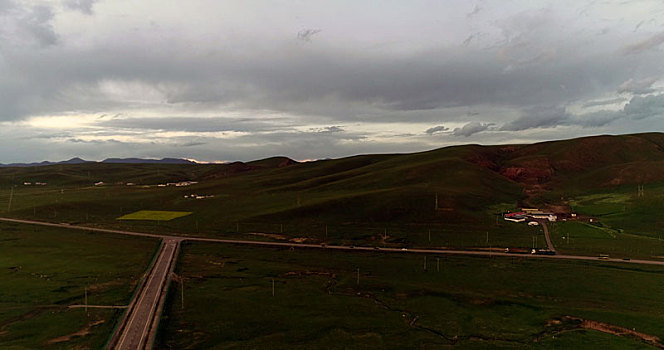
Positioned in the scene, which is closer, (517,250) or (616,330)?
(616,330)

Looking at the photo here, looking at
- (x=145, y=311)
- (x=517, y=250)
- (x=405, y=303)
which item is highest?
(x=517, y=250)

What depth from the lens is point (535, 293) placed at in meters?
102

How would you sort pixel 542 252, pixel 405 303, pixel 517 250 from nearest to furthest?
pixel 405 303, pixel 542 252, pixel 517 250

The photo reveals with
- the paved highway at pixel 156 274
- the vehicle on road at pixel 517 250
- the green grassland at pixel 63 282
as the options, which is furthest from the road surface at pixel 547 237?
the green grassland at pixel 63 282

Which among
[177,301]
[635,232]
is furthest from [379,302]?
[635,232]

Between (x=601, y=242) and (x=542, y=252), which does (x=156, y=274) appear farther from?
(x=601, y=242)

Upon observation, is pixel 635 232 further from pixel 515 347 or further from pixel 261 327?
pixel 261 327

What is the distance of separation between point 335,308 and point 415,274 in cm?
3816

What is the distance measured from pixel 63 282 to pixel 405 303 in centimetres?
9485

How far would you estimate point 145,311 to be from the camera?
86.8m

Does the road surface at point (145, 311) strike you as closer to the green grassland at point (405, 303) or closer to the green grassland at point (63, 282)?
the green grassland at point (63, 282)

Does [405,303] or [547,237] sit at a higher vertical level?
[547,237]

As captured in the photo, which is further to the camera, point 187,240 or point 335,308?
point 187,240

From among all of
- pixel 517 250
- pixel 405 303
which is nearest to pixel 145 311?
pixel 405 303
